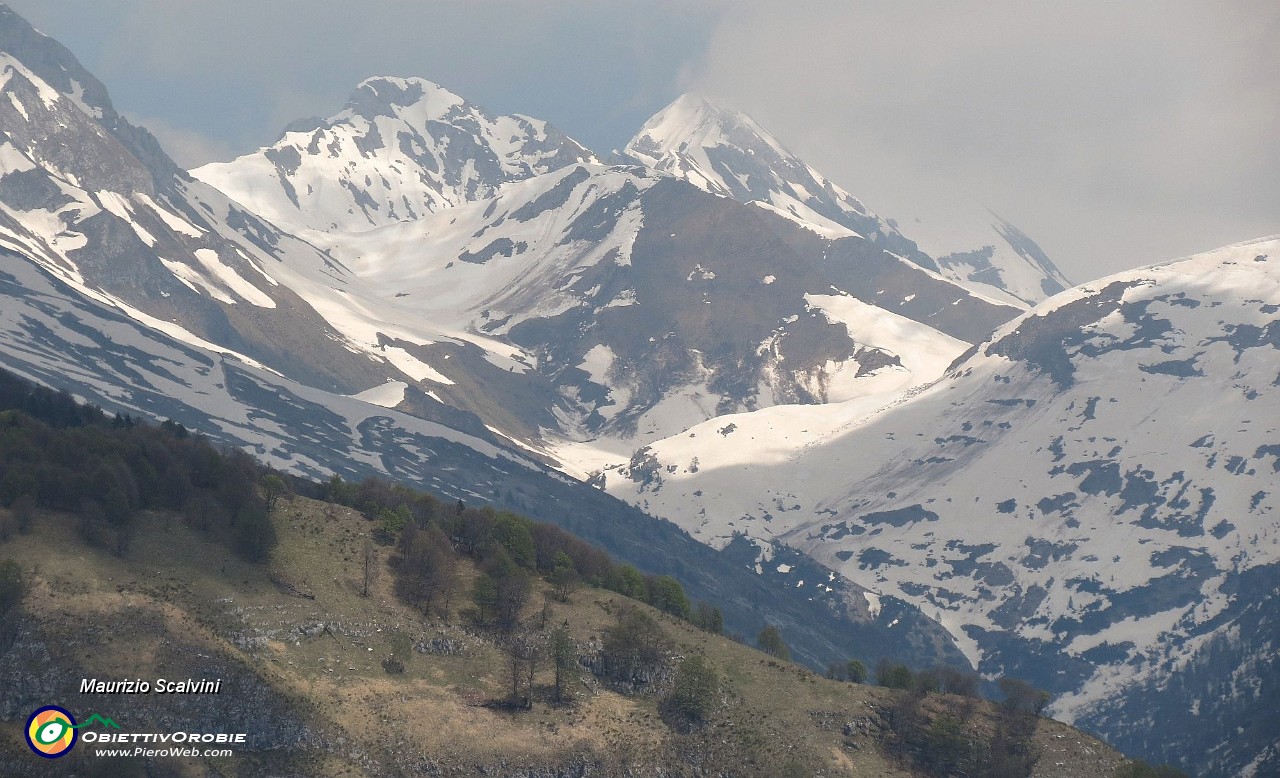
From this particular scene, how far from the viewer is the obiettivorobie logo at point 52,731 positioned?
127m

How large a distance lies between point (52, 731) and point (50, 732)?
0.26 m

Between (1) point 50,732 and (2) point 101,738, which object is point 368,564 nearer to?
(2) point 101,738

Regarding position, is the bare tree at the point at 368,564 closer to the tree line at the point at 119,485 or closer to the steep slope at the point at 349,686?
the steep slope at the point at 349,686

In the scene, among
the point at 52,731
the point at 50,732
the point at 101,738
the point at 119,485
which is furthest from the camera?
the point at 119,485

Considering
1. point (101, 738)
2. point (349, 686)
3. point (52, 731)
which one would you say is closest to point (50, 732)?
point (52, 731)

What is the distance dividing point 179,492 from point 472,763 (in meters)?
55.4

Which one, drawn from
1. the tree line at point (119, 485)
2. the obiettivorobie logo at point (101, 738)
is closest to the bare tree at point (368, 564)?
the tree line at point (119, 485)

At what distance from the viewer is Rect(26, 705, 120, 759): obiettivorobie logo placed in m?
127

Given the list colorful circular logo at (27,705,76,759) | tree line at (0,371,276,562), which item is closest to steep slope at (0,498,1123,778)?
colorful circular logo at (27,705,76,759)

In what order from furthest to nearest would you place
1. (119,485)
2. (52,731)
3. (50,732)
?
1. (119,485)
2. (52,731)
3. (50,732)

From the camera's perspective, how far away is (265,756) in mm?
140625

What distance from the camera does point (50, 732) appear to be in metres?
129

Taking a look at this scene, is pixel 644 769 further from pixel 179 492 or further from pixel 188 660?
pixel 179 492

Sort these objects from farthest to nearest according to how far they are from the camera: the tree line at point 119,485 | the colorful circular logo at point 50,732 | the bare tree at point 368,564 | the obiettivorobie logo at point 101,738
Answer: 1. the bare tree at point 368,564
2. the tree line at point 119,485
3. the obiettivorobie logo at point 101,738
4. the colorful circular logo at point 50,732
